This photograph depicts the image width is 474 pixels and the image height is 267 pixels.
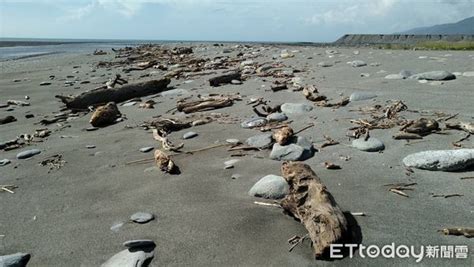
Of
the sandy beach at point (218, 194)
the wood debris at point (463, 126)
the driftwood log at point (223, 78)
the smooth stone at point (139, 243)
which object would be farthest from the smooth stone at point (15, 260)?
the driftwood log at point (223, 78)

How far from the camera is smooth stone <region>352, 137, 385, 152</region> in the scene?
339 centimetres

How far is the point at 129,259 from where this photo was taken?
214cm

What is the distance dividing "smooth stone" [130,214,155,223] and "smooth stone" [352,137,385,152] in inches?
79.4

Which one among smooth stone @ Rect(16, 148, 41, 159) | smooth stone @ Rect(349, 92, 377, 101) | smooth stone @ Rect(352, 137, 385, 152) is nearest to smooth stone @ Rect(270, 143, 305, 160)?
smooth stone @ Rect(352, 137, 385, 152)

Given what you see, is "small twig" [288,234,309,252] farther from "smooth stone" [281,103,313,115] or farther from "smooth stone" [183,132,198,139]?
"smooth stone" [281,103,313,115]

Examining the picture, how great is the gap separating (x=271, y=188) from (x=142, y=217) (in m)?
0.97

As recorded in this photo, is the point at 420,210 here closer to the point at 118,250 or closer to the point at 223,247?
the point at 223,247

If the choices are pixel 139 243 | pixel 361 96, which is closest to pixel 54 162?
pixel 139 243

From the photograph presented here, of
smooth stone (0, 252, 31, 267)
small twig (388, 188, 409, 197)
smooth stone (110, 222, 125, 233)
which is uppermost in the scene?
small twig (388, 188, 409, 197)

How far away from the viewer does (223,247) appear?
2227mm

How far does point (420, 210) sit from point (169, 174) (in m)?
2.09

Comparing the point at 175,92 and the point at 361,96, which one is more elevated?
the point at 361,96

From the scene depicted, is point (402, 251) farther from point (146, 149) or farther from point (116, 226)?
point (146, 149)

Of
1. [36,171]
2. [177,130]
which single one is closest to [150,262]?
[36,171]
